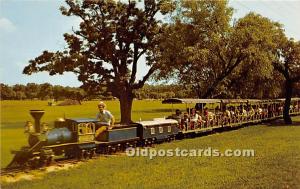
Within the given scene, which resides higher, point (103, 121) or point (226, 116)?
point (103, 121)

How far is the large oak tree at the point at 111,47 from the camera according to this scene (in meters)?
37.0

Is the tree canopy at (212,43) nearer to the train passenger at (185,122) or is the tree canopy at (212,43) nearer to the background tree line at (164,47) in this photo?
the background tree line at (164,47)

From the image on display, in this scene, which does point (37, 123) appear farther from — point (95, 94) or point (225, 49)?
point (225, 49)

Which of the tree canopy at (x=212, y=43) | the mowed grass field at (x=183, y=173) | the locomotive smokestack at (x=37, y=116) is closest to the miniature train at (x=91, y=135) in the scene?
the locomotive smokestack at (x=37, y=116)

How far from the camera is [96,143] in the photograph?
1939 cm

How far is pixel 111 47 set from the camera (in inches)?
1484

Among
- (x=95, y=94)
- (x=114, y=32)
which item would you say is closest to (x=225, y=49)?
(x=114, y=32)

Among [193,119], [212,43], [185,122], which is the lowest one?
[185,122]

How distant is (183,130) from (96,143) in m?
9.90

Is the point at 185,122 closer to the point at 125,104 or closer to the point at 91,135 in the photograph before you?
the point at 91,135

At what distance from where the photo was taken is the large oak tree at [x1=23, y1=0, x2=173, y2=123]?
121 ft

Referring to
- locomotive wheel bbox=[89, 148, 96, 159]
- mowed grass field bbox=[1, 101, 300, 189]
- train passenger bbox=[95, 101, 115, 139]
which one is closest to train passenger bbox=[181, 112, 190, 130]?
mowed grass field bbox=[1, 101, 300, 189]

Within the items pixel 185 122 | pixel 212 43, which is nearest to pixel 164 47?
pixel 212 43

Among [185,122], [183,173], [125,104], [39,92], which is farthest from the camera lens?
[39,92]
